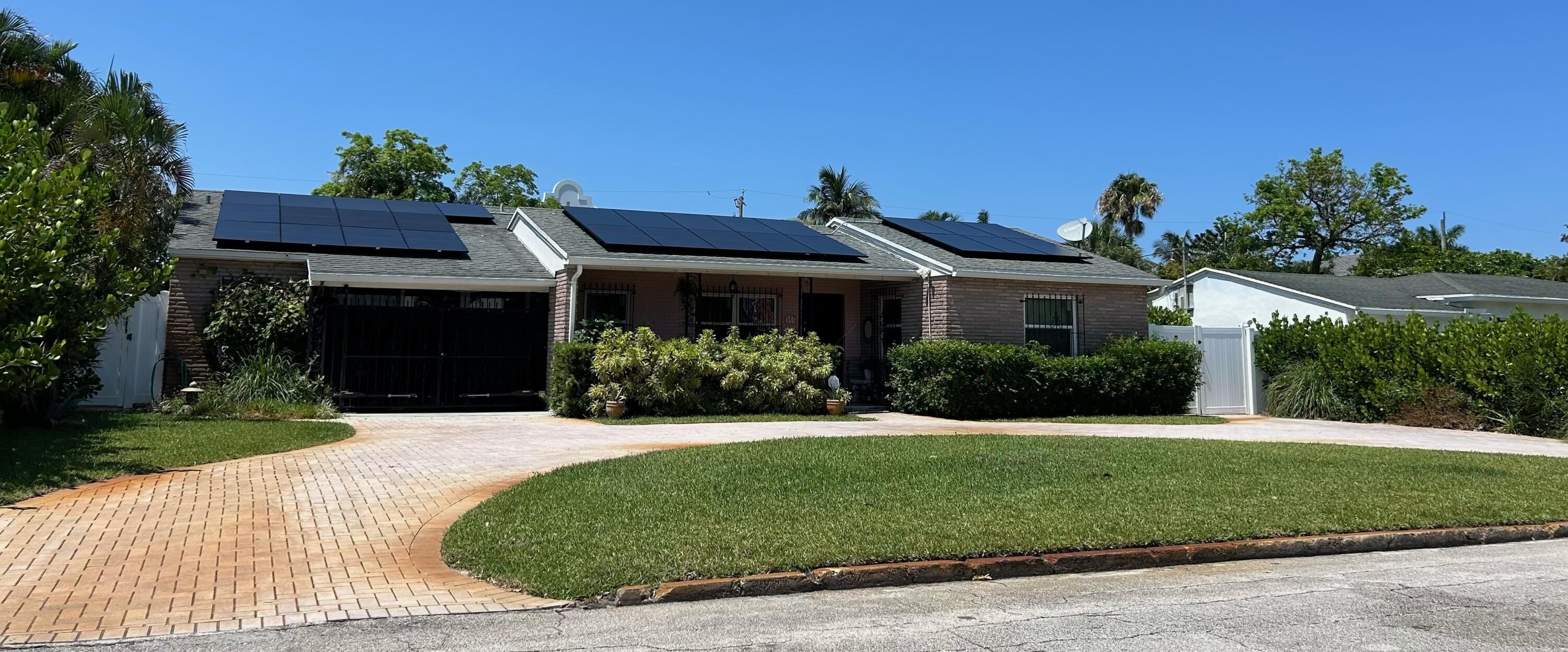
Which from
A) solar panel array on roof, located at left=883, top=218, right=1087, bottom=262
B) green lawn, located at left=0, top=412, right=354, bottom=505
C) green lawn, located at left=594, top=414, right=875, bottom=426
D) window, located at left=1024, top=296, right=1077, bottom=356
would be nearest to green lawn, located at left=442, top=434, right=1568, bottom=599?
green lawn, located at left=0, top=412, right=354, bottom=505

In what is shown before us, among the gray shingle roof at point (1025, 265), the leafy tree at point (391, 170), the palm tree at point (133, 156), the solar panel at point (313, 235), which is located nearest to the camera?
the palm tree at point (133, 156)

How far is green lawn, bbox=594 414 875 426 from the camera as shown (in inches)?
579

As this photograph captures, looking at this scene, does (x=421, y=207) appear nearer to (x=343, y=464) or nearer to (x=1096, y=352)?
(x=343, y=464)

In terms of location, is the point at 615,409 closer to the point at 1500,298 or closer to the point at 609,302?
the point at 609,302

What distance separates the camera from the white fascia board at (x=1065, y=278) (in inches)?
690

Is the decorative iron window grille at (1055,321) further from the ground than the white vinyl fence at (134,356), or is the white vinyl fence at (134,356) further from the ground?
the decorative iron window grille at (1055,321)

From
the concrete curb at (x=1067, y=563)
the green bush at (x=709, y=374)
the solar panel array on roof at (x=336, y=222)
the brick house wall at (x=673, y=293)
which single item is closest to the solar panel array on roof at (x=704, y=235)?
the brick house wall at (x=673, y=293)

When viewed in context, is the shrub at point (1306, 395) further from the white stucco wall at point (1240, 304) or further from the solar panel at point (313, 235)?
the solar panel at point (313, 235)

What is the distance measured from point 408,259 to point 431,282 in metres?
1.60

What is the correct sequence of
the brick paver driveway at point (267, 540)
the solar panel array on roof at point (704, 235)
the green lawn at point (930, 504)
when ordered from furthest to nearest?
the solar panel array on roof at point (704, 235) < the green lawn at point (930, 504) < the brick paver driveway at point (267, 540)

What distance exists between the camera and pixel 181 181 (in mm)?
19141

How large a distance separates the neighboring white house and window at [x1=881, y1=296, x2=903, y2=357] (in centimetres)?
868

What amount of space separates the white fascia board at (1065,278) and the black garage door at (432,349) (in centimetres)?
782

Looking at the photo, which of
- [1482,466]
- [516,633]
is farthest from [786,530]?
[1482,466]
